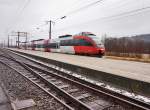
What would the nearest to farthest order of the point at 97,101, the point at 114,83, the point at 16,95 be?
the point at 97,101 → the point at 16,95 → the point at 114,83

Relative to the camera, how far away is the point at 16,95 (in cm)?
766

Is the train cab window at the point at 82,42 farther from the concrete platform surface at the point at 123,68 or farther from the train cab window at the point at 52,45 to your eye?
the train cab window at the point at 52,45

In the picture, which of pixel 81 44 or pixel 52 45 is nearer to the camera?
pixel 81 44

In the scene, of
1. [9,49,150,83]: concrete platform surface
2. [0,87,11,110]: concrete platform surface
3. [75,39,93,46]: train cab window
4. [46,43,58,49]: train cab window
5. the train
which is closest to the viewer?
[0,87,11,110]: concrete platform surface

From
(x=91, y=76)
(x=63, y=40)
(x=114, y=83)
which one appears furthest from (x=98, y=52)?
(x=114, y=83)

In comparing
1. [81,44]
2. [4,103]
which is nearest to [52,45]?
[81,44]

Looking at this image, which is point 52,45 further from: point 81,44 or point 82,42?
point 82,42

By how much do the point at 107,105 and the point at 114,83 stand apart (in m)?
3.36

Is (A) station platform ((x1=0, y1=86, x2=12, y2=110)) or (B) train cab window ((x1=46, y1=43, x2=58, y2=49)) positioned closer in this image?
(A) station platform ((x1=0, y1=86, x2=12, y2=110))

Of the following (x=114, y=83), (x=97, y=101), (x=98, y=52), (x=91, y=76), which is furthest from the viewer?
(x=98, y=52)

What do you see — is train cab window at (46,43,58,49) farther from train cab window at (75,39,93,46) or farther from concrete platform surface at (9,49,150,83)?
concrete platform surface at (9,49,150,83)

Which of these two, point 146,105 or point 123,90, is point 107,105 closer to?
point 146,105

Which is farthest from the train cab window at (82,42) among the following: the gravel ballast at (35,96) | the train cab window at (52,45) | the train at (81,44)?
the gravel ballast at (35,96)

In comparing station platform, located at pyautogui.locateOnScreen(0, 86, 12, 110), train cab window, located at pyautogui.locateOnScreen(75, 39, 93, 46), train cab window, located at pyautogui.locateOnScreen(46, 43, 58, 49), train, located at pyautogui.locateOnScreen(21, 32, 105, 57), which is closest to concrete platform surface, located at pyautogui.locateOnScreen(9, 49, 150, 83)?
station platform, located at pyautogui.locateOnScreen(0, 86, 12, 110)
